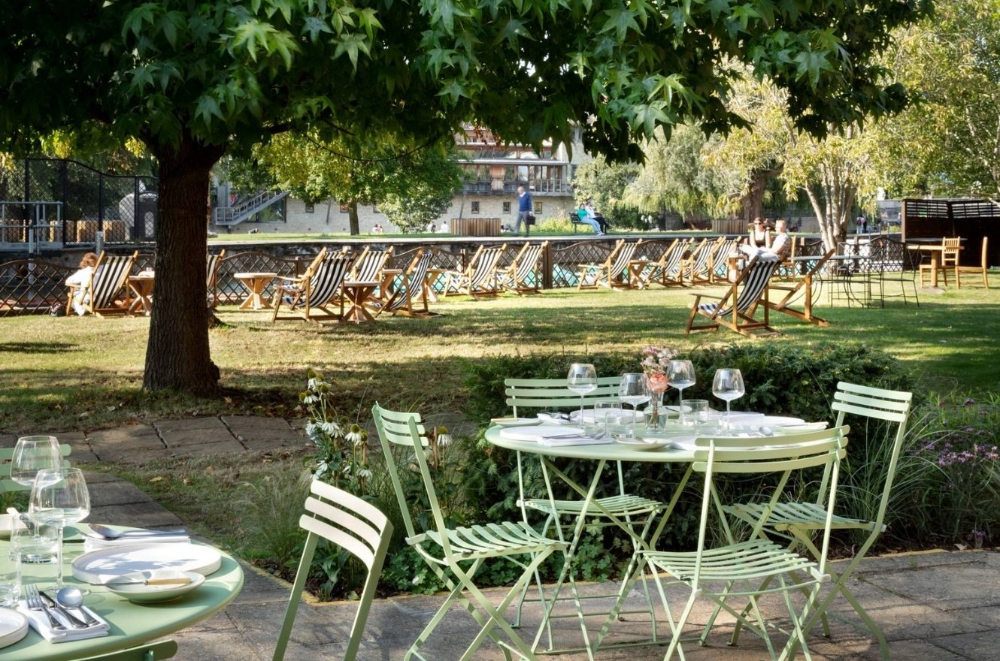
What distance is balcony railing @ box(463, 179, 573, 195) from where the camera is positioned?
245 ft

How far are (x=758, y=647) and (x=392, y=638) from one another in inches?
49.0

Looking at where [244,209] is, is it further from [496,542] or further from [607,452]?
[607,452]

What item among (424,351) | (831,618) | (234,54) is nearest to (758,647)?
(831,618)

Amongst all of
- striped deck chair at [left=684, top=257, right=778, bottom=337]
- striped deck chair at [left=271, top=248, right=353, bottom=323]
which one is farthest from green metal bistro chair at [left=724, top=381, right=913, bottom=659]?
striped deck chair at [left=271, top=248, right=353, bottom=323]

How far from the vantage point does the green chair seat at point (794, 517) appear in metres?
3.94

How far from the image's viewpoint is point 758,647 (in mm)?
4039

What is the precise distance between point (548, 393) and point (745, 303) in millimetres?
10208

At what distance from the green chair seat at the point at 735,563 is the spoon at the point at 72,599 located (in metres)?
1.73

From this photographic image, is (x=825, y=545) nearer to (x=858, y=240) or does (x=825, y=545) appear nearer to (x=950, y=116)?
(x=950, y=116)

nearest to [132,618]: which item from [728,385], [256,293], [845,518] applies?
[728,385]

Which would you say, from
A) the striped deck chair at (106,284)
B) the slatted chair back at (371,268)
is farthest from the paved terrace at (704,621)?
the striped deck chair at (106,284)

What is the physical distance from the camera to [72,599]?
87.7 inches

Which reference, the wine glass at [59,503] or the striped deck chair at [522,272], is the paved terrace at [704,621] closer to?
the wine glass at [59,503]

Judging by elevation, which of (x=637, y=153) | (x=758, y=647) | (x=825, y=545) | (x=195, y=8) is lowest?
(x=758, y=647)
